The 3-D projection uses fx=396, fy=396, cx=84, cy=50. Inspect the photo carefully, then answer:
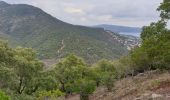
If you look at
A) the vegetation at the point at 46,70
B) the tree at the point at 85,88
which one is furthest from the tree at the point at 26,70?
the tree at the point at 85,88

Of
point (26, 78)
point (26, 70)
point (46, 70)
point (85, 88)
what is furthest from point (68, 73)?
point (26, 70)

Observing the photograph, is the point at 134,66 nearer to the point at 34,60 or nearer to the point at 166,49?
the point at 34,60

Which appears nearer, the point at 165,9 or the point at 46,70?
the point at 165,9

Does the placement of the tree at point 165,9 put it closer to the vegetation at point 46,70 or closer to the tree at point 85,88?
the vegetation at point 46,70

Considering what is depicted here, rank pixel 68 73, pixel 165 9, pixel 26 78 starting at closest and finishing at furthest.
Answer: pixel 165 9, pixel 26 78, pixel 68 73

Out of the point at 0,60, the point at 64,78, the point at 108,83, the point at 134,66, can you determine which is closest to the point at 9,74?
the point at 0,60

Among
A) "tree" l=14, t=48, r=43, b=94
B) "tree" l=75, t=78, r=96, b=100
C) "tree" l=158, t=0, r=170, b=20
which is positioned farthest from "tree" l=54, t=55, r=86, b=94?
"tree" l=158, t=0, r=170, b=20

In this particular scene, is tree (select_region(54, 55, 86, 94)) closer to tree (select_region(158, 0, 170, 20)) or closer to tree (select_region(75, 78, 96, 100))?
tree (select_region(75, 78, 96, 100))

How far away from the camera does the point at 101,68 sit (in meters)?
128

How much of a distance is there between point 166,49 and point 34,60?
22.7 meters

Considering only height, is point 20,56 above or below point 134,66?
above

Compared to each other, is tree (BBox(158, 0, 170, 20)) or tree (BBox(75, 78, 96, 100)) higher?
tree (BBox(158, 0, 170, 20))

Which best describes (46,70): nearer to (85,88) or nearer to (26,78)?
(26,78)

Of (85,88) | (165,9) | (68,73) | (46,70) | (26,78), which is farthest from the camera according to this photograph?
(68,73)
